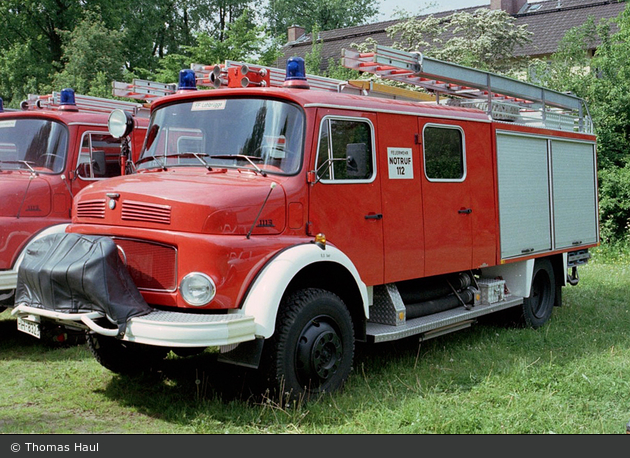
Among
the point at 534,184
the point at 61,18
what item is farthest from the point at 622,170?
the point at 61,18

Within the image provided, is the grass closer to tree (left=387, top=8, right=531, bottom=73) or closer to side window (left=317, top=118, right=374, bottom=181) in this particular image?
side window (left=317, top=118, right=374, bottom=181)

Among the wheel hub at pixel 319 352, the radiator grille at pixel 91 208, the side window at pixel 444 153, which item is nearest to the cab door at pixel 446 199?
the side window at pixel 444 153

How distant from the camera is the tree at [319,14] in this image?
49.1 metres

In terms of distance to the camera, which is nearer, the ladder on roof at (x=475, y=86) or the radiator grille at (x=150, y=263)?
the radiator grille at (x=150, y=263)

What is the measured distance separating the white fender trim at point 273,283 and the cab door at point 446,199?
191 centimetres

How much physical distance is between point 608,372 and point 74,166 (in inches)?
238

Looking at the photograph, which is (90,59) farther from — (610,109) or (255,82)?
(255,82)

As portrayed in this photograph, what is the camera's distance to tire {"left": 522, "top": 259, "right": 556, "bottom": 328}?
9.03 metres

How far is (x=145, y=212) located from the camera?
5.24m

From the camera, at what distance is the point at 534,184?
8.74 m

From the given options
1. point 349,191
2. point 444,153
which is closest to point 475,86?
point 444,153

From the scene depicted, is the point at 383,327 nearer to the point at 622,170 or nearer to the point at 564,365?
the point at 564,365

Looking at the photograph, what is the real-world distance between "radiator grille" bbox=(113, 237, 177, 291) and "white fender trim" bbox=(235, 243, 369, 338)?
0.58m

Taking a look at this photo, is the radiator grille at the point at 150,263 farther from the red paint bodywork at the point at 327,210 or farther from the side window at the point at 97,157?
the side window at the point at 97,157
